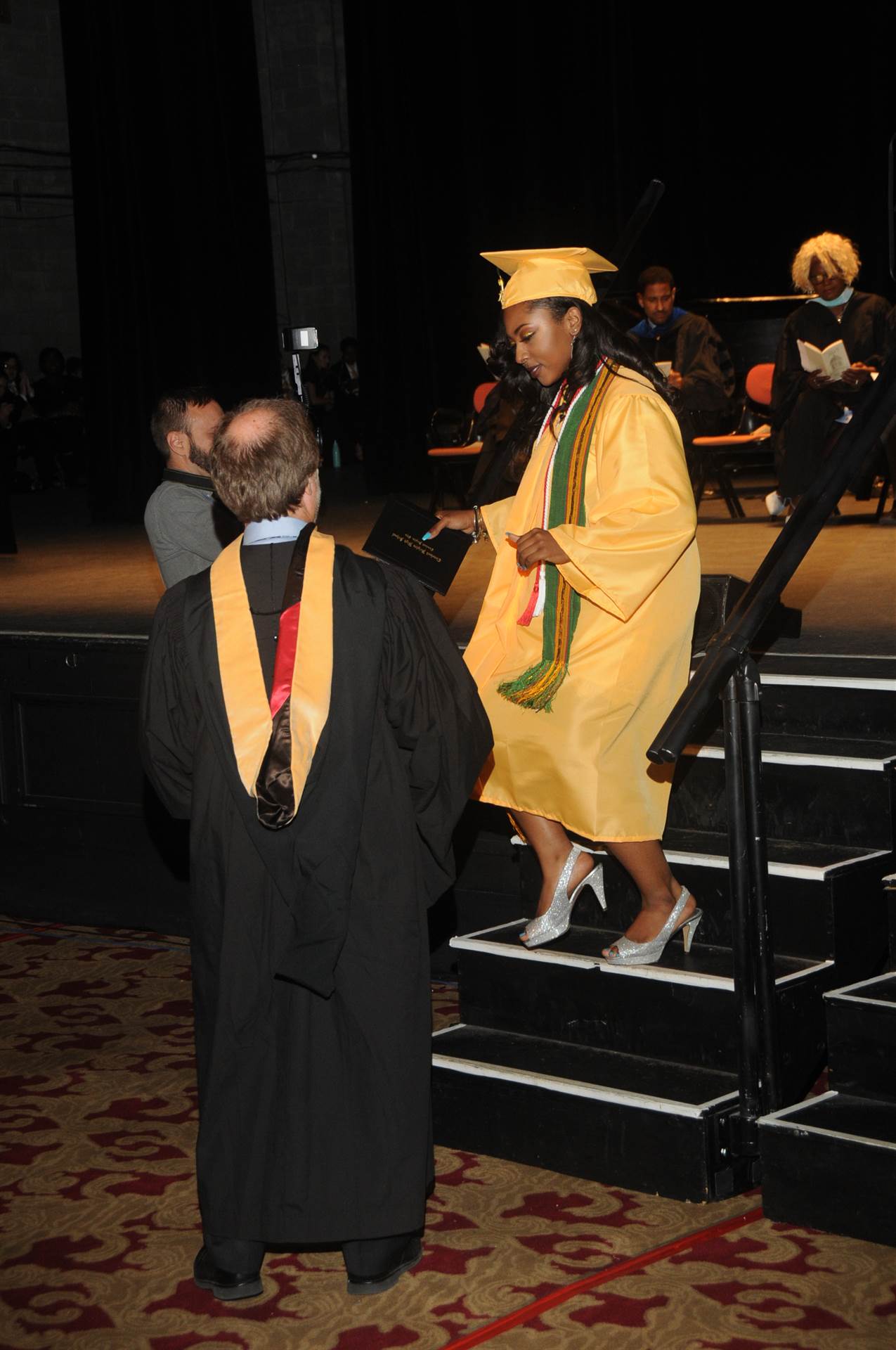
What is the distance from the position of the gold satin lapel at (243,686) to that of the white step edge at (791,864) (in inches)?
45.3

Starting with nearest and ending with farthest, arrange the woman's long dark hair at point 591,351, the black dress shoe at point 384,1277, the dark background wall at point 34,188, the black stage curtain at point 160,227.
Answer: the black dress shoe at point 384,1277, the woman's long dark hair at point 591,351, the black stage curtain at point 160,227, the dark background wall at point 34,188

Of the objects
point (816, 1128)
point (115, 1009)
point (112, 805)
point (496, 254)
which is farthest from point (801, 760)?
point (112, 805)

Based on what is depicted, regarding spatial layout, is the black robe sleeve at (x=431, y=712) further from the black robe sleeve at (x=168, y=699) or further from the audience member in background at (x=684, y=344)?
the audience member in background at (x=684, y=344)

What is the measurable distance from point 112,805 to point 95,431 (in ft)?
22.4

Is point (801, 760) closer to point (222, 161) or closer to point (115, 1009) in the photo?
point (115, 1009)

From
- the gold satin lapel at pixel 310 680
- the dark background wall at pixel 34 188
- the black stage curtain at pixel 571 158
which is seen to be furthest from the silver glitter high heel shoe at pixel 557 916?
the dark background wall at pixel 34 188

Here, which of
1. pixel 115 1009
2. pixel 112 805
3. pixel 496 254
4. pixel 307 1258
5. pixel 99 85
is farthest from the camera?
pixel 99 85

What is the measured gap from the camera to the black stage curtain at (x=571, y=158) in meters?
11.8

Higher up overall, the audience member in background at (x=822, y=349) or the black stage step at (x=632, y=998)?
the audience member in background at (x=822, y=349)

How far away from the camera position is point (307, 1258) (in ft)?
9.62

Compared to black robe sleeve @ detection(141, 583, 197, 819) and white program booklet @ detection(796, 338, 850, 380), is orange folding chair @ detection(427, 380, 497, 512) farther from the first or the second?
black robe sleeve @ detection(141, 583, 197, 819)

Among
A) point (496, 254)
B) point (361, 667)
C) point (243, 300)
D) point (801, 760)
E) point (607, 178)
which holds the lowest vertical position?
point (801, 760)

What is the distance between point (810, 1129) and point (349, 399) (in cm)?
1359

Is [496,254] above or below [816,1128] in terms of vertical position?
above
